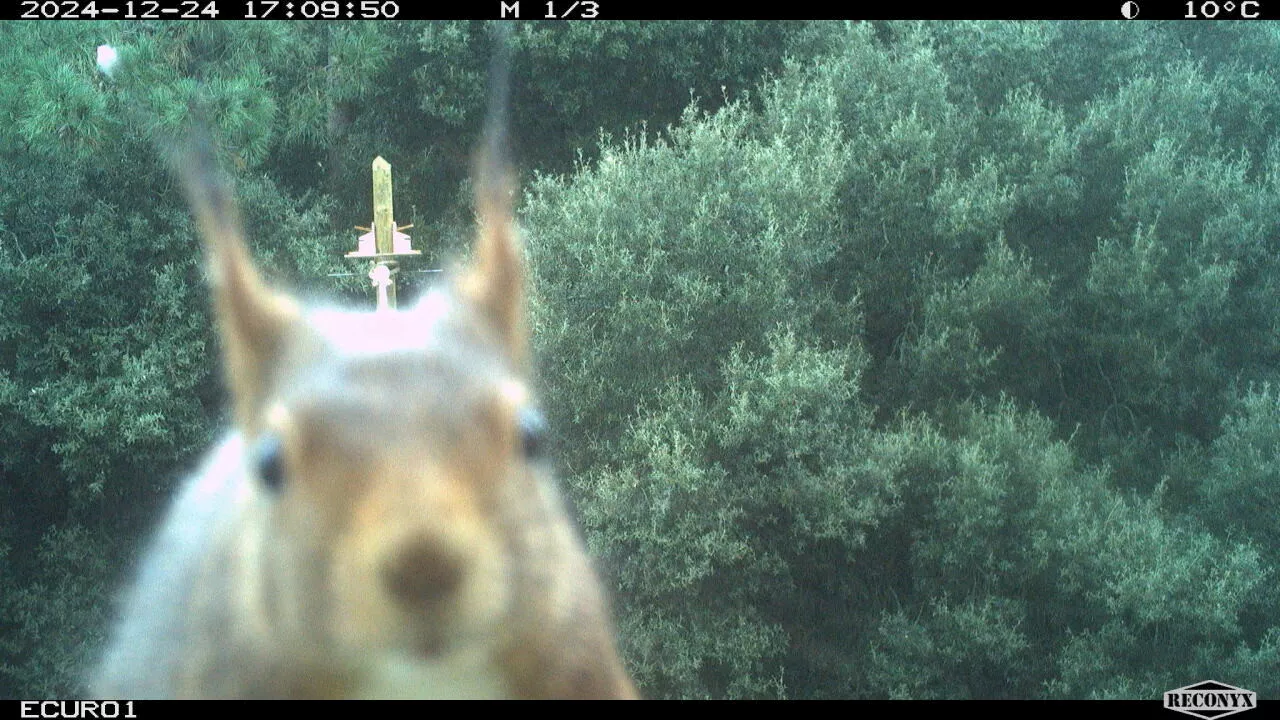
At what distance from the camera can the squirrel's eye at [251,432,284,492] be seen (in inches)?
50.2

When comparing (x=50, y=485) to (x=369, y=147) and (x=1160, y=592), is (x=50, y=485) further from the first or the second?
(x=1160, y=592)

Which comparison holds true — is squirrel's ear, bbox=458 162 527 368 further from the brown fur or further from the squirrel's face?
the squirrel's face

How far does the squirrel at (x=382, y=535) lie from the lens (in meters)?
1.20

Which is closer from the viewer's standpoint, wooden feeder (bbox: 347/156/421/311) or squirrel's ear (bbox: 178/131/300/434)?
squirrel's ear (bbox: 178/131/300/434)

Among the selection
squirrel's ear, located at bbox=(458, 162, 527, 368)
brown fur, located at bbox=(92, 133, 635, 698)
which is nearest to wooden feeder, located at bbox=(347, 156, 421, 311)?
squirrel's ear, located at bbox=(458, 162, 527, 368)

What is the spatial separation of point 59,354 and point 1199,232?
4778 mm

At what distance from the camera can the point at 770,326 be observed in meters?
4.85
